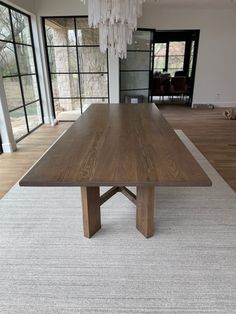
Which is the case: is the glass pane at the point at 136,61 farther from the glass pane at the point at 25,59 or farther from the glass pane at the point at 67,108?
the glass pane at the point at 25,59

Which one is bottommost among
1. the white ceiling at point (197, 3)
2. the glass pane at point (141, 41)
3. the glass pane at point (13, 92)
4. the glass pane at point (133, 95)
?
the glass pane at point (133, 95)

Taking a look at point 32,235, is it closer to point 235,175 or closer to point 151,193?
point 151,193

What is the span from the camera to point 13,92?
3.82 m

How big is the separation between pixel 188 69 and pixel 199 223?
26.2ft

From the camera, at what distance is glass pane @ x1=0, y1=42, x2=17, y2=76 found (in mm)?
3469

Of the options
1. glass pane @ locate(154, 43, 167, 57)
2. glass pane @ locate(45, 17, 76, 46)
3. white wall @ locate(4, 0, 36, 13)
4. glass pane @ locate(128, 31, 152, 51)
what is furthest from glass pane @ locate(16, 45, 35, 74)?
glass pane @ locate(154, 43, 167, 57)

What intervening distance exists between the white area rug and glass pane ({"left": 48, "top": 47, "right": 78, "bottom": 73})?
3593 millimetres

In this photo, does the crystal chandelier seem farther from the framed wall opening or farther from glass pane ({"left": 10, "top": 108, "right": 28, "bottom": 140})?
the framed wall opening

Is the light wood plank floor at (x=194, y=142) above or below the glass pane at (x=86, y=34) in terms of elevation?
below

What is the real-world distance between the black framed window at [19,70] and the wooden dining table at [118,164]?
216 cm

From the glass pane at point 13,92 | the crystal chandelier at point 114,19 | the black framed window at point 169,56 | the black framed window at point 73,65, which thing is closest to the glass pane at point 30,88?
the glass pane at point 13,92

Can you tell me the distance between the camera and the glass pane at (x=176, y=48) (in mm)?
8625

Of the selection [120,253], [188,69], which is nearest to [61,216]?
[120,253]

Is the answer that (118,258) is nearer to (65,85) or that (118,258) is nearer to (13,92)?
(13,92)
